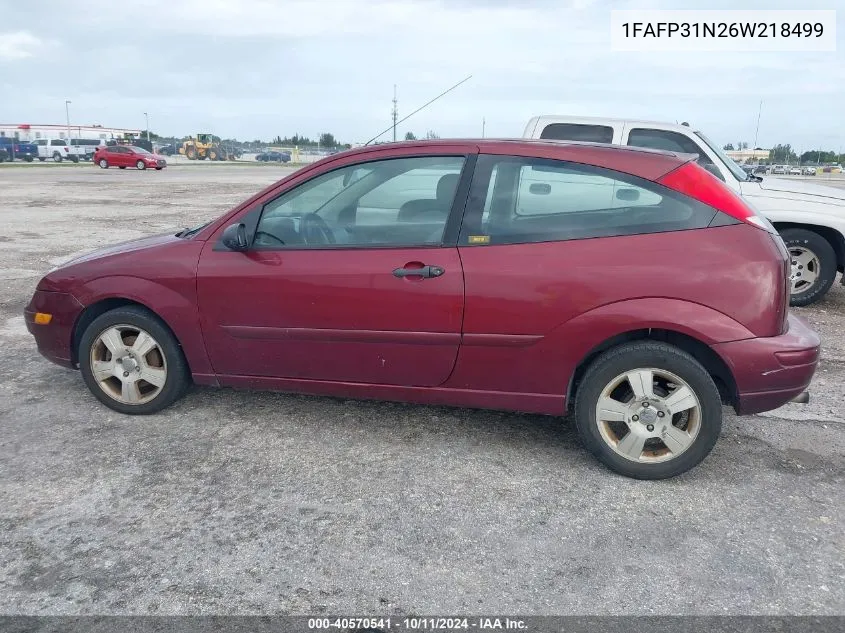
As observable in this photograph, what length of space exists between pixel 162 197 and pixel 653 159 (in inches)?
699

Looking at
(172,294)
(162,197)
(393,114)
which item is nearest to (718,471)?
(172,294)

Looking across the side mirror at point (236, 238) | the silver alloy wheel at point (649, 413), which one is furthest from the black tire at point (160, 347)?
the silver alloy wheel at point (649, 413)

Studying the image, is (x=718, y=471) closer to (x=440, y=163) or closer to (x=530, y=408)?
(x=530, y=408)

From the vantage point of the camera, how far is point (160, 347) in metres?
3.92

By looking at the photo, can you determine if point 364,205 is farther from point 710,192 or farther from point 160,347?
point 710,192

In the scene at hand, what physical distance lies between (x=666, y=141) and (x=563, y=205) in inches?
168

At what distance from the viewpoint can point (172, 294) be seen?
3822mm

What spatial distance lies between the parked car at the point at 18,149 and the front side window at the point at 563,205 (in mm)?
60394

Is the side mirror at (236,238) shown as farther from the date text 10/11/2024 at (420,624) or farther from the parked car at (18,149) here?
the parked car at (18,149)

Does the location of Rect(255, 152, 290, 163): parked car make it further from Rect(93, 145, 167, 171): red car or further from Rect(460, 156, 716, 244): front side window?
Rect(460, 156, 716, 244): front side window

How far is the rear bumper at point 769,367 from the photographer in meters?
3.11

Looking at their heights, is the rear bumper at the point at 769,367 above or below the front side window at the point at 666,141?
below

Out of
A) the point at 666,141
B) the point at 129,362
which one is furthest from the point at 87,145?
the point at 129,362

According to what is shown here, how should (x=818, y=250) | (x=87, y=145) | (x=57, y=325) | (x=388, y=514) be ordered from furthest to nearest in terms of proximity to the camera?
(x=87, y=145) → (x=818, y=250) → (x=57, y=325) → (x=388, y=514)
